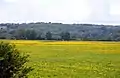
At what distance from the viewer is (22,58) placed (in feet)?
36.3

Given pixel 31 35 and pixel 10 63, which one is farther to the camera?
pixel 31 35

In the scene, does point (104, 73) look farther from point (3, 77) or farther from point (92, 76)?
point (3, 77)

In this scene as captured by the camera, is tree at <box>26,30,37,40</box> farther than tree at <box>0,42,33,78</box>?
Yes

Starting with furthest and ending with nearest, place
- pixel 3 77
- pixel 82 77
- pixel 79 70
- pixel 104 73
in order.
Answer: pixel 79 70 < pixel 104 73 < pixel 82 77 < pixel 3 77

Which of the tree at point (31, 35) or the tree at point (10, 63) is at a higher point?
the tree at point (10, 63)

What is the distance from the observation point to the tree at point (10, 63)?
10.5 m

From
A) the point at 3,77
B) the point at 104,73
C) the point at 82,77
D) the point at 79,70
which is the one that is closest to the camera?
the point at 3,77

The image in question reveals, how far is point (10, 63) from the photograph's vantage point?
10602 mm

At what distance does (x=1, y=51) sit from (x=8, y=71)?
0.66m

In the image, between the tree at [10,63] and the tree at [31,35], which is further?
the tree at [31,35]

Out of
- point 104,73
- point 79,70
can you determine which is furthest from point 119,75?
point 79,70

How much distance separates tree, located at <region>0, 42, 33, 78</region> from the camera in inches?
412

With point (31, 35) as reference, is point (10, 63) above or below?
above

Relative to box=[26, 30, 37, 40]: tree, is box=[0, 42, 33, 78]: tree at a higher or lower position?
higher
